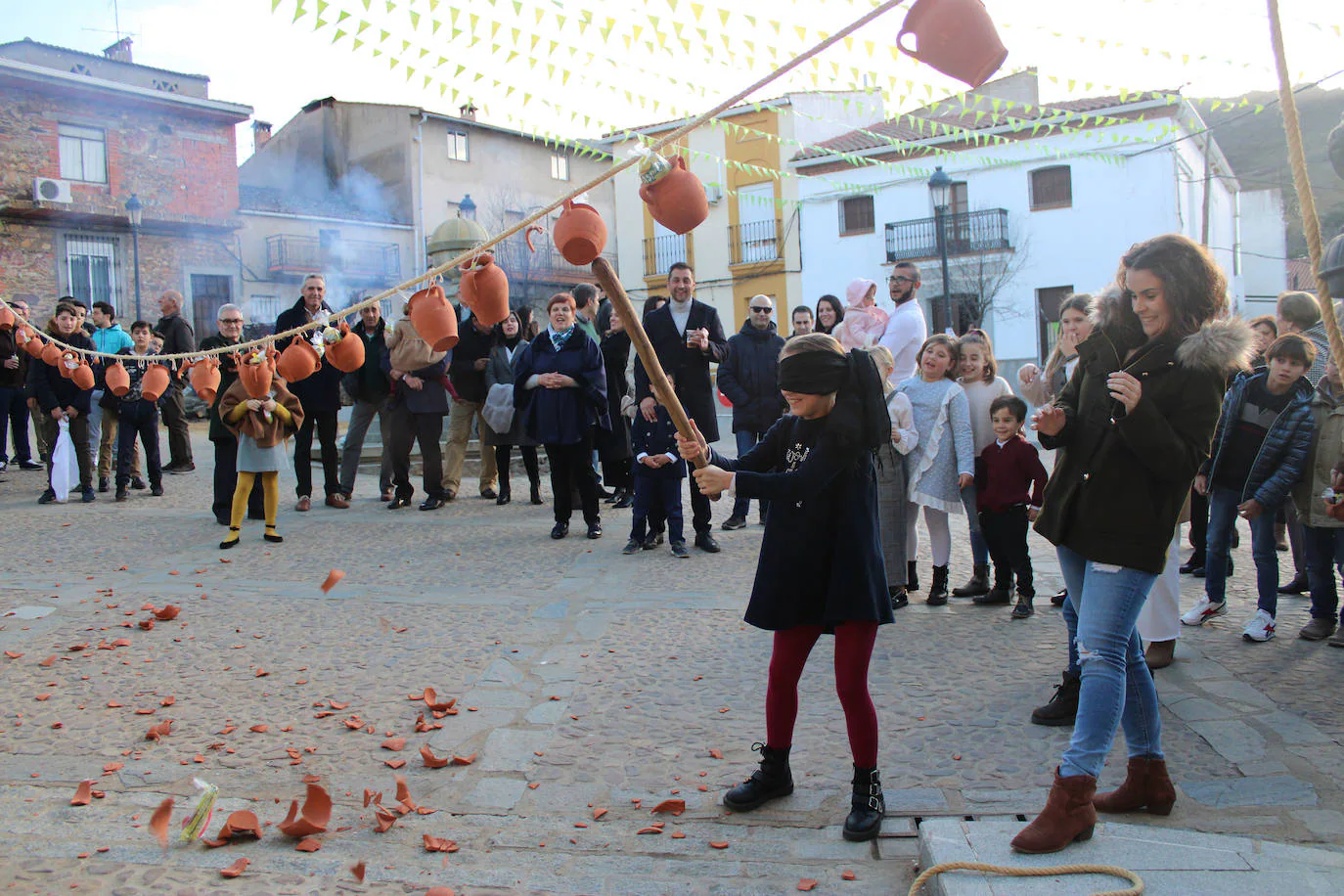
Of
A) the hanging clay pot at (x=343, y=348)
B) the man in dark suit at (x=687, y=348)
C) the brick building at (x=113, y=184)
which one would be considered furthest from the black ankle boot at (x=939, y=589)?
the brick building at (x=113, y=184)

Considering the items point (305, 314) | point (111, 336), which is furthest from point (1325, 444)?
point (111, 336)

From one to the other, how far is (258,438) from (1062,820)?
6.74m

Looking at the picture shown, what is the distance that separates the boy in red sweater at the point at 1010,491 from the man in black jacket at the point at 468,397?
5.59 meters

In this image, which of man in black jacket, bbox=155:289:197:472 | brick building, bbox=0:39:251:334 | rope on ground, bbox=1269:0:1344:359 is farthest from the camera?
brick building, bbox=0:39:251:334

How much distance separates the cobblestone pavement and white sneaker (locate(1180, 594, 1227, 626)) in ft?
0.55

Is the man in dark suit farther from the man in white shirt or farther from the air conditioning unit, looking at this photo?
the air conditioning unit

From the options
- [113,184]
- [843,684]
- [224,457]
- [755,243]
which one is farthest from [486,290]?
[755,243]

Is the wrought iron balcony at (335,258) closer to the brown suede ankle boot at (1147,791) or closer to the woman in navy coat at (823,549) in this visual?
the woman in navy coat at (823,549)

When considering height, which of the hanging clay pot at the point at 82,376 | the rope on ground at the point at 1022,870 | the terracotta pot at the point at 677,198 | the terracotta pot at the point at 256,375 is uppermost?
the terracotta pot at the point at 677,198

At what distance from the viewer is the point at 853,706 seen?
312 centimetres

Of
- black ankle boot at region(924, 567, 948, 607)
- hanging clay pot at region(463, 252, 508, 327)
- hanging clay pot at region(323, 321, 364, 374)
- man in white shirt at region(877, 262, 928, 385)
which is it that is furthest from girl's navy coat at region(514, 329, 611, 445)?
hanging clay pot at region(463, 252, 508, 327)

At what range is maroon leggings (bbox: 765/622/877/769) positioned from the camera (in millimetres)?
3111

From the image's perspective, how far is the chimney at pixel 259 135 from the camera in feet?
125

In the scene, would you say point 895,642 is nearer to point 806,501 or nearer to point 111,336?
point 806,501
